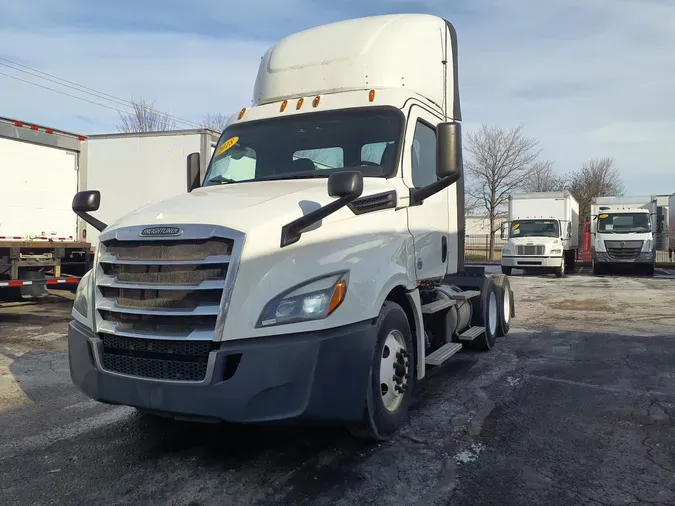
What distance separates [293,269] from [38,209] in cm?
956

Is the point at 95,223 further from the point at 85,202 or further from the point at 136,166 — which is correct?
the point at 136,166


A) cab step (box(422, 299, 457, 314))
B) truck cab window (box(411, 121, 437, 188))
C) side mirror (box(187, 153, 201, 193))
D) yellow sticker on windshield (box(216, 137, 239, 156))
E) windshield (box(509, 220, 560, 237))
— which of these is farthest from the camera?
windshield (box(509, 220, 560, 237))

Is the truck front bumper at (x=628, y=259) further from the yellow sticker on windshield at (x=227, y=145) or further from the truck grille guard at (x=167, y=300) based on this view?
the truck grille guard at (x=167, y=300)

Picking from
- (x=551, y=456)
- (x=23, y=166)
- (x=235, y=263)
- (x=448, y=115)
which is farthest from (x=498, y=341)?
(x=23, y=166)

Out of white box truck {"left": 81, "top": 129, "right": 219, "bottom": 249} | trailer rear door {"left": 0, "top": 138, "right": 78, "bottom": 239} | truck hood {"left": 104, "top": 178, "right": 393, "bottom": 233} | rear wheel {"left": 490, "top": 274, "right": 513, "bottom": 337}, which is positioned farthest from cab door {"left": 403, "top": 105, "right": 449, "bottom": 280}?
trailer rear door {"left": 0, "top": 138, "right": 78, "bottom": 239}

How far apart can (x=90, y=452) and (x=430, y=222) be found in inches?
133

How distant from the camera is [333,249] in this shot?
3650mm

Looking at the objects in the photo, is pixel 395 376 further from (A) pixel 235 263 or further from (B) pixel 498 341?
(B) pixel 498 341

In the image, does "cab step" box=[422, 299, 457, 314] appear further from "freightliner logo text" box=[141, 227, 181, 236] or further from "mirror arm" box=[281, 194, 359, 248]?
"freightliner logo text" box=[141, 227, 181, 236]

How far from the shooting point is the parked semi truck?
413 inches

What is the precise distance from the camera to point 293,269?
346 cm

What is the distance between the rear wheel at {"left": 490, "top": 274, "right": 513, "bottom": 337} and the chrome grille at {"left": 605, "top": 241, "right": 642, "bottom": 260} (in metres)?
17.6

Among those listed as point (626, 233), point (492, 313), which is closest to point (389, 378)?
point (492, 313)

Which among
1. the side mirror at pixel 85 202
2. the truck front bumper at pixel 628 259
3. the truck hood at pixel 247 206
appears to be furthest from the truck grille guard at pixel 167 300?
the truck front bumper at pixel 628 259
